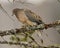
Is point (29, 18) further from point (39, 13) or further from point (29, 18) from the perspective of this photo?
point (39, 13)

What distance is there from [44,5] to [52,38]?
0.75ft

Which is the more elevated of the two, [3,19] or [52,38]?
[3,19]

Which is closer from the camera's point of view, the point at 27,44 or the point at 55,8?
→ the point at 27,44

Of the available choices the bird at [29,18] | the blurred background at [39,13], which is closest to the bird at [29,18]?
the bird at [29,18]

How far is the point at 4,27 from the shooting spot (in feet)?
4.50

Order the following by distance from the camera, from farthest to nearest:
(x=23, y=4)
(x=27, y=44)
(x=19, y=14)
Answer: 1. (x=23, y=4)
2. (x=19, y=14)
3. (x=27, y=44)

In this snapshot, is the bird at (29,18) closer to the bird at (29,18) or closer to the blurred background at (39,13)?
the bird at (29,18)

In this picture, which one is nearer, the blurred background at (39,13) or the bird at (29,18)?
the bird at (29,18)

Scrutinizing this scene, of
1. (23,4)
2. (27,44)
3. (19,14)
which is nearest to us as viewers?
(27,44)

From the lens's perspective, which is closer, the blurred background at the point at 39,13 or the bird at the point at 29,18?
the bird at the point at 29,18

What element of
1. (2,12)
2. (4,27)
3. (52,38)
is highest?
(2,12)

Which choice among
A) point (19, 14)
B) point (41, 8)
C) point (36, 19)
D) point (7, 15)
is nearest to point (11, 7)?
point (7, 15)

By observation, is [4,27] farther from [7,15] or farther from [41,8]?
[41,8]

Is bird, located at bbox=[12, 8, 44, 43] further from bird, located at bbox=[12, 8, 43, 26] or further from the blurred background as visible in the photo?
the blurred background
